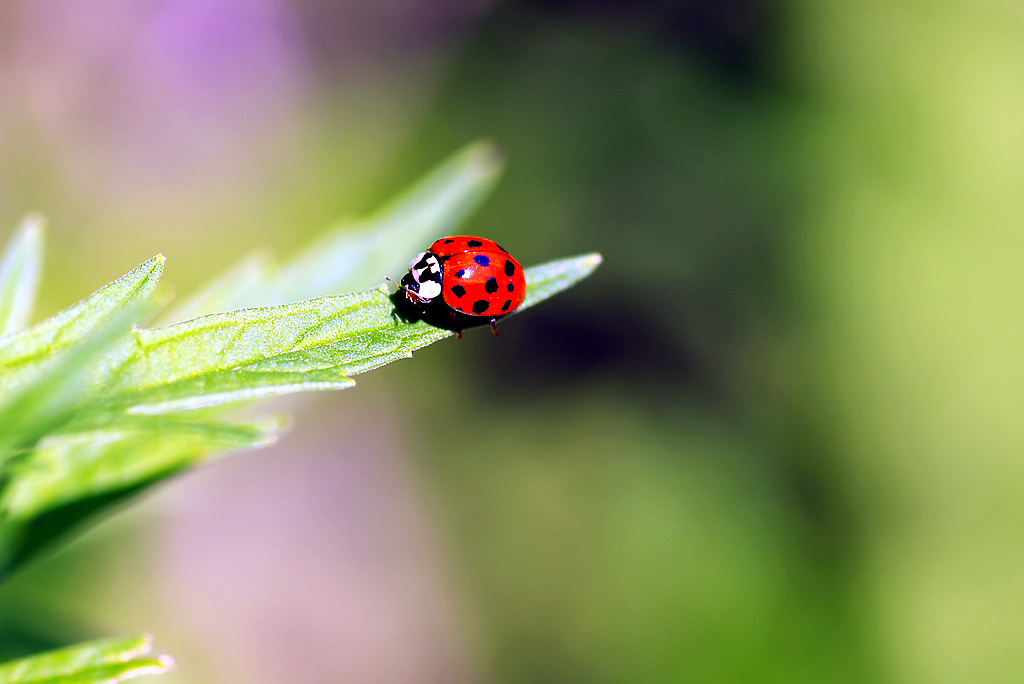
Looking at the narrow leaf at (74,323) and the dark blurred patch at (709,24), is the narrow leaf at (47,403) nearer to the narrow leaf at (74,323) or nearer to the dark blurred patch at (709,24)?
the narrow leaf at (74,323)

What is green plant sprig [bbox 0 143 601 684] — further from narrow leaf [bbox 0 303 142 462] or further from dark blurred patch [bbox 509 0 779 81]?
dark blurred patch [bbox 509 0 779 81]

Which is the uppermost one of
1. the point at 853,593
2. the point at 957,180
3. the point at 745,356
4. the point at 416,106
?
the point at 416,106

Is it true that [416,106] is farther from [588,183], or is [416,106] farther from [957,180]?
[957,180]

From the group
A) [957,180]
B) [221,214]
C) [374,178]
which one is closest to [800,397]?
[957,180]

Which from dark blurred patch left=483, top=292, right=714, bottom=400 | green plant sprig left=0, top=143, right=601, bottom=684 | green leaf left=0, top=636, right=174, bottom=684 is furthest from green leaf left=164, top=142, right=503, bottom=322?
dark blurred patch left=483, top=292, right=714, bottom=400

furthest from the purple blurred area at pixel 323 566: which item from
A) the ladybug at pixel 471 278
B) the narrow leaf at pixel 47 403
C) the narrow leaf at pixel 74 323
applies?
the narrow leaf at pixel 47 403

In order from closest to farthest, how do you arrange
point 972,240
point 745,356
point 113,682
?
point 113,682
point 972,240
point 745,356
